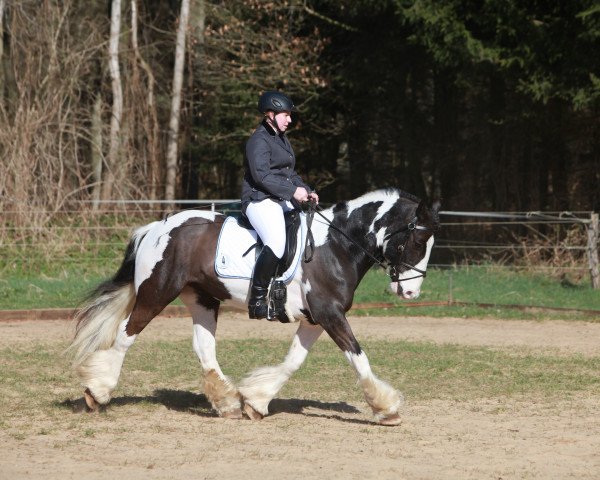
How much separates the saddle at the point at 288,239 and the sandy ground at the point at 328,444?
4.00 feet

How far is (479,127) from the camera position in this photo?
27953 mm

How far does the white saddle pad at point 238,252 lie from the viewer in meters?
8.16

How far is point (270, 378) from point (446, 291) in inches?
408

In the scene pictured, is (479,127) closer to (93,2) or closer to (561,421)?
(93,2)

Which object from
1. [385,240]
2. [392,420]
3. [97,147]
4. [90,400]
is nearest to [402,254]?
[385,240]

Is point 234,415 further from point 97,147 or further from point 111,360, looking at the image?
point 97,147

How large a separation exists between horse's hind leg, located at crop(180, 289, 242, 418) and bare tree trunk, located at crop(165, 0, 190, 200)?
58.8 feet

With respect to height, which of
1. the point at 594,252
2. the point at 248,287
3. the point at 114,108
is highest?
the point at 114,108

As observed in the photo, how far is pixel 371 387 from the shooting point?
775 centimetres

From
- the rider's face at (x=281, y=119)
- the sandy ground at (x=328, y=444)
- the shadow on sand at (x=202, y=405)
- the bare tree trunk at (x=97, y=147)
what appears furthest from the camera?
the bare tree trunk at (x=97, y=147)

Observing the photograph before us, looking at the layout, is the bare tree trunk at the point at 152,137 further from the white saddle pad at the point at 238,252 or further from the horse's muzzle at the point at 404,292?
the horse's muzzle at the point at 404,292

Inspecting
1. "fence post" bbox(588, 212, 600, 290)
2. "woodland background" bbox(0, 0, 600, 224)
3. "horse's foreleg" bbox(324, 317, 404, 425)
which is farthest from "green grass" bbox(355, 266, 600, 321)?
"horse's foreleg" bbox(324, 317, 404, 425)

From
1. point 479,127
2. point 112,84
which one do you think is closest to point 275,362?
point 112,84

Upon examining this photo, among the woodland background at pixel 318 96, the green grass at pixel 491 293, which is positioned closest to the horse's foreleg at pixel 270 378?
the green grass at pixel 491 293
